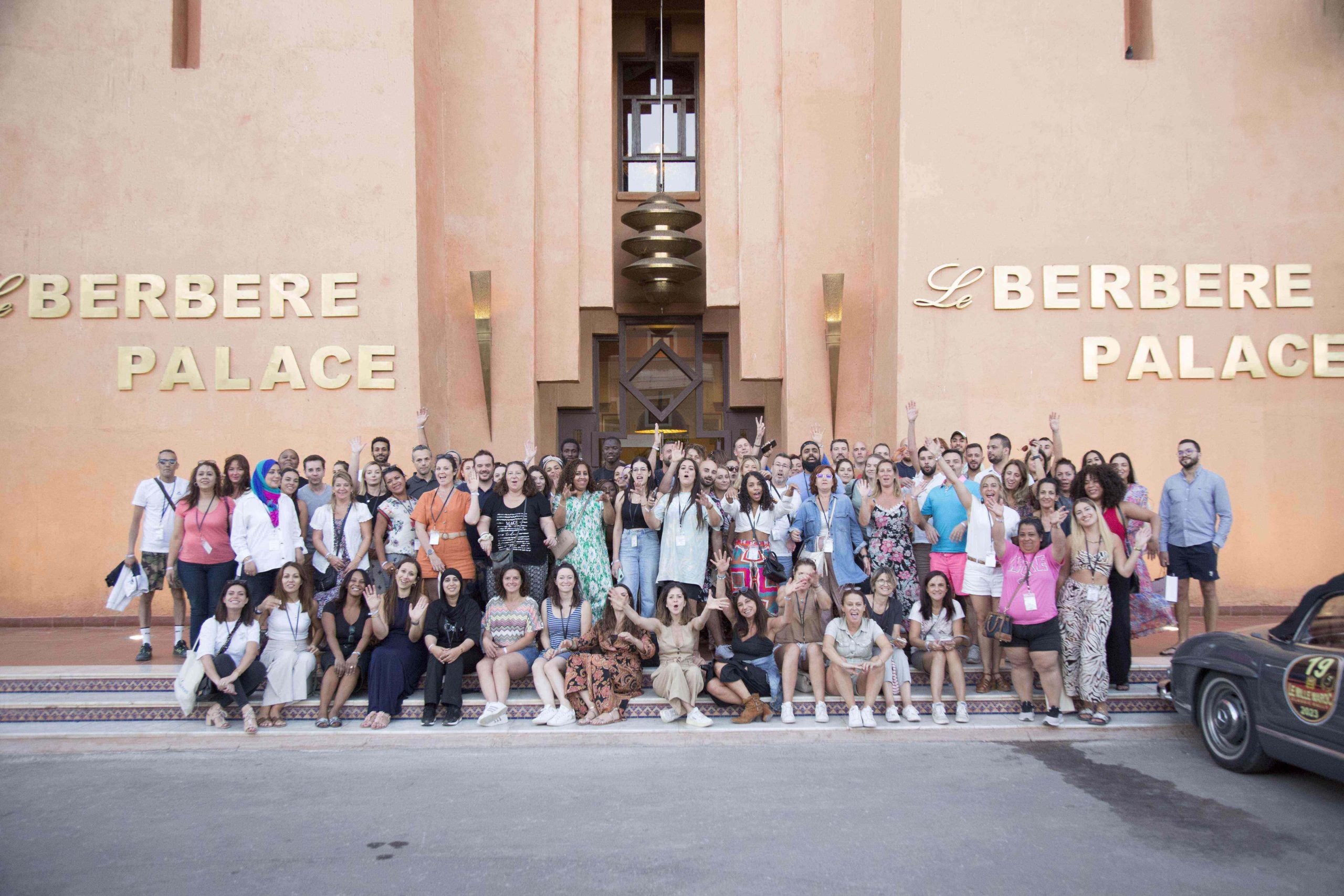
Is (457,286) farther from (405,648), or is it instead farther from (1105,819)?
(1105,819)

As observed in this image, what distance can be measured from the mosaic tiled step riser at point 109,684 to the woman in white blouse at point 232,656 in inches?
32.1

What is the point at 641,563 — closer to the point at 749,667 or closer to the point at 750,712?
the point at 749,667

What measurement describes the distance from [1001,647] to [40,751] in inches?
265

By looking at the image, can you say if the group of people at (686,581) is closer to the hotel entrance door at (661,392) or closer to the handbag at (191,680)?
the handbag at (191,680)

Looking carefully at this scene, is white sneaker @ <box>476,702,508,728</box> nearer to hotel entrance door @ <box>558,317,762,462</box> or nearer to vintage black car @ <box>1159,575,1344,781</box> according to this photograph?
vintage black car @ <box>1159,575,1344,781</box>

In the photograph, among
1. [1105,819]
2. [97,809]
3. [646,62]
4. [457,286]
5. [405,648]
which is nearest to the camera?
[1105,819]

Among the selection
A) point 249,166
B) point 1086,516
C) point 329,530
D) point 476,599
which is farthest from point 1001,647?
point 249,166

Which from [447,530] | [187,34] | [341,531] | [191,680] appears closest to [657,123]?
[187,34]

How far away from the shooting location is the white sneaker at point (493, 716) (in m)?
5.93

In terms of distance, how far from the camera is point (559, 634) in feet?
20.9

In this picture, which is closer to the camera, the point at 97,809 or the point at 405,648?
the point at 97,809

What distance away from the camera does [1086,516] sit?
591 centimetres

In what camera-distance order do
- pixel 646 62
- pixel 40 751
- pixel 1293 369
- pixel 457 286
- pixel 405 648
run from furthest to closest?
pixel 646 62
pixel 457 286
pixel 1293 369
pixel 405 648
pixel 40 751

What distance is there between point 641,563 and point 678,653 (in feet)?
2.86
